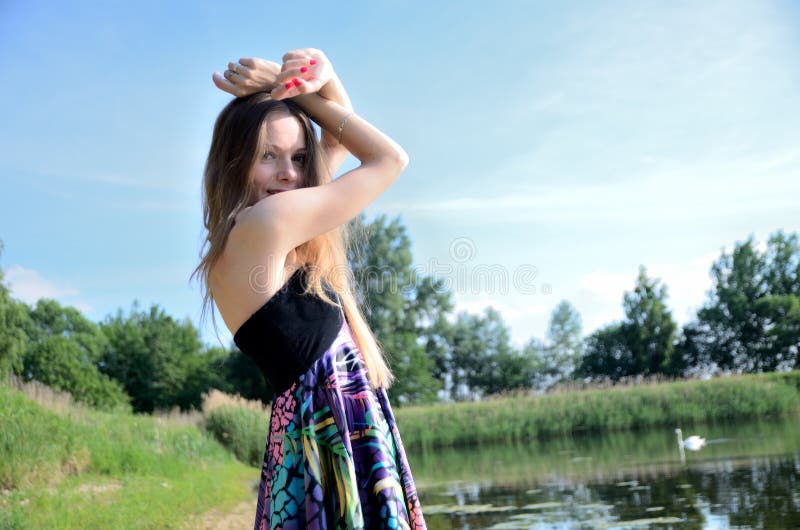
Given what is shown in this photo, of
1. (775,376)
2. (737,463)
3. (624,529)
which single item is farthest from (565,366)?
(624,529)

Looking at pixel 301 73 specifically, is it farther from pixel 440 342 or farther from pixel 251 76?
pixel 440 342

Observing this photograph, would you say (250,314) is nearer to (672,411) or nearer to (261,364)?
(261,364)

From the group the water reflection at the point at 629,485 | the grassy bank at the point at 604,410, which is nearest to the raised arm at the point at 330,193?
the water reflection at the point at 629,485

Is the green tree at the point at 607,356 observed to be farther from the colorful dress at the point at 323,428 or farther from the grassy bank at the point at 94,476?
the colorful dress at the point at 323,428

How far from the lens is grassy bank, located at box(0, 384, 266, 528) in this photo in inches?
176

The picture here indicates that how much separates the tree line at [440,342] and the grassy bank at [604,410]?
13.0 m

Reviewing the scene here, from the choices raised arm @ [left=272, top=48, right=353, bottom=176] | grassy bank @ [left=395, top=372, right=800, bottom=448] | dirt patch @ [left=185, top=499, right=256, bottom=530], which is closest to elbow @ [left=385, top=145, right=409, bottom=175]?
raised arm @ [left=272, top=48, right=353, bottom=176]

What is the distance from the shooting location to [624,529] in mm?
5109

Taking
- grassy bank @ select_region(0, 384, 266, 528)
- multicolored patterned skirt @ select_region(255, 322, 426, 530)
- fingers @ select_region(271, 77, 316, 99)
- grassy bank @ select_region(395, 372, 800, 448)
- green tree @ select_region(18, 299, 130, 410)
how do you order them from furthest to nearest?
green tree @ select_region(18, 299, 130, 410)
grassy bank @ select_region(395, 372, 800, 448)
grassy bank @ select_region(0, 384, 266, 528)
fingers @ select_region(271, 77, 316, 99)
multicolored patterned skirt @ select_region(255, 322, 426, 530)

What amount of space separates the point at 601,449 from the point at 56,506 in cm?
863

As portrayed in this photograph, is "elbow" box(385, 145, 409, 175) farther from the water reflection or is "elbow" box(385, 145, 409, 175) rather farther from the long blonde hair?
the water reflection

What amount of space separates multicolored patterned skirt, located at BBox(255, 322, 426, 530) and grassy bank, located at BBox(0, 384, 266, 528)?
10.6 ft

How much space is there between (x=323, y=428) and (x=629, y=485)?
21.6ft

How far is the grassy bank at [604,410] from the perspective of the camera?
47.6 feet
